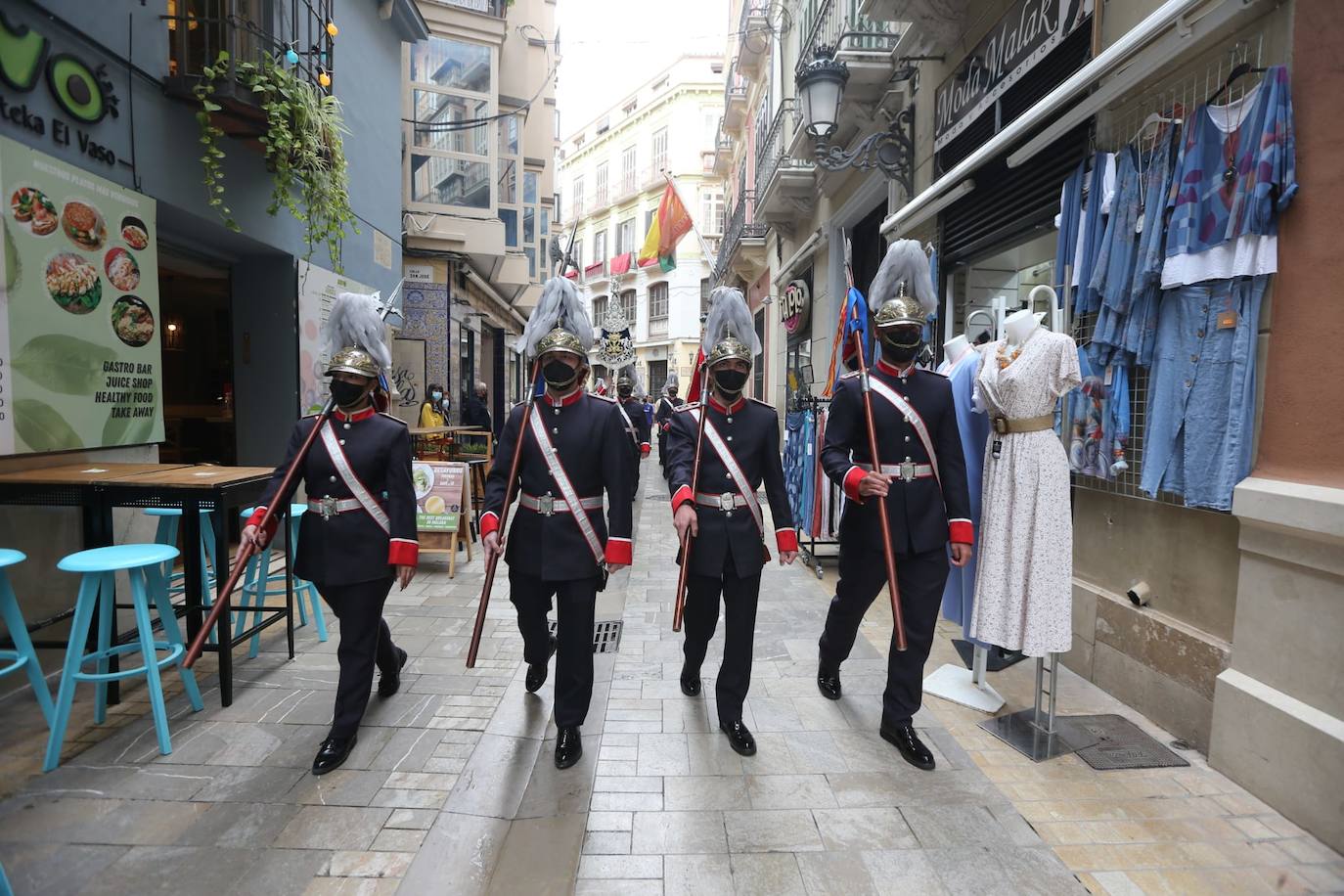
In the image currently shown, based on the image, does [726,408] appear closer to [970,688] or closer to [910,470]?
[910,470]

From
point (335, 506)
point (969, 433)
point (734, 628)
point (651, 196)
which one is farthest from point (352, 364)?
point (651, 196)

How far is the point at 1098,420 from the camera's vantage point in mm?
4051

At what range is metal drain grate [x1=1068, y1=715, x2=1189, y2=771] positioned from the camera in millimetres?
3281

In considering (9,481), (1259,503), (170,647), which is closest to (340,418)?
(170,647)

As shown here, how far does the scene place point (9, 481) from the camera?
12.1ft

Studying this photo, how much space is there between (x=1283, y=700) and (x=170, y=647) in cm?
528

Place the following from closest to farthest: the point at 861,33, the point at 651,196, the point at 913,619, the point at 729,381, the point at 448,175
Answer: the point at 913,619
the point at 729,381
the point at 861,33
the point at 448,175
the point at 651,196

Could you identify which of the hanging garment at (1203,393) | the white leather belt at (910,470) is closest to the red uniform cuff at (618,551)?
the white leather belt at (910,470)

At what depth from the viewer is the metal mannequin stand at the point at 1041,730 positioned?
11.2ft

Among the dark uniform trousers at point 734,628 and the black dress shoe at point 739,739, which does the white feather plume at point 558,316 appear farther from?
the black dress shoe at point 739,739

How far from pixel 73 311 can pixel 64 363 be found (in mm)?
351

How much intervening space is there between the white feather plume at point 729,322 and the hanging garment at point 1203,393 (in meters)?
2.09

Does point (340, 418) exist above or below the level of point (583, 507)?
above

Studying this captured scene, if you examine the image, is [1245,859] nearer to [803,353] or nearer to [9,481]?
[9,481]
